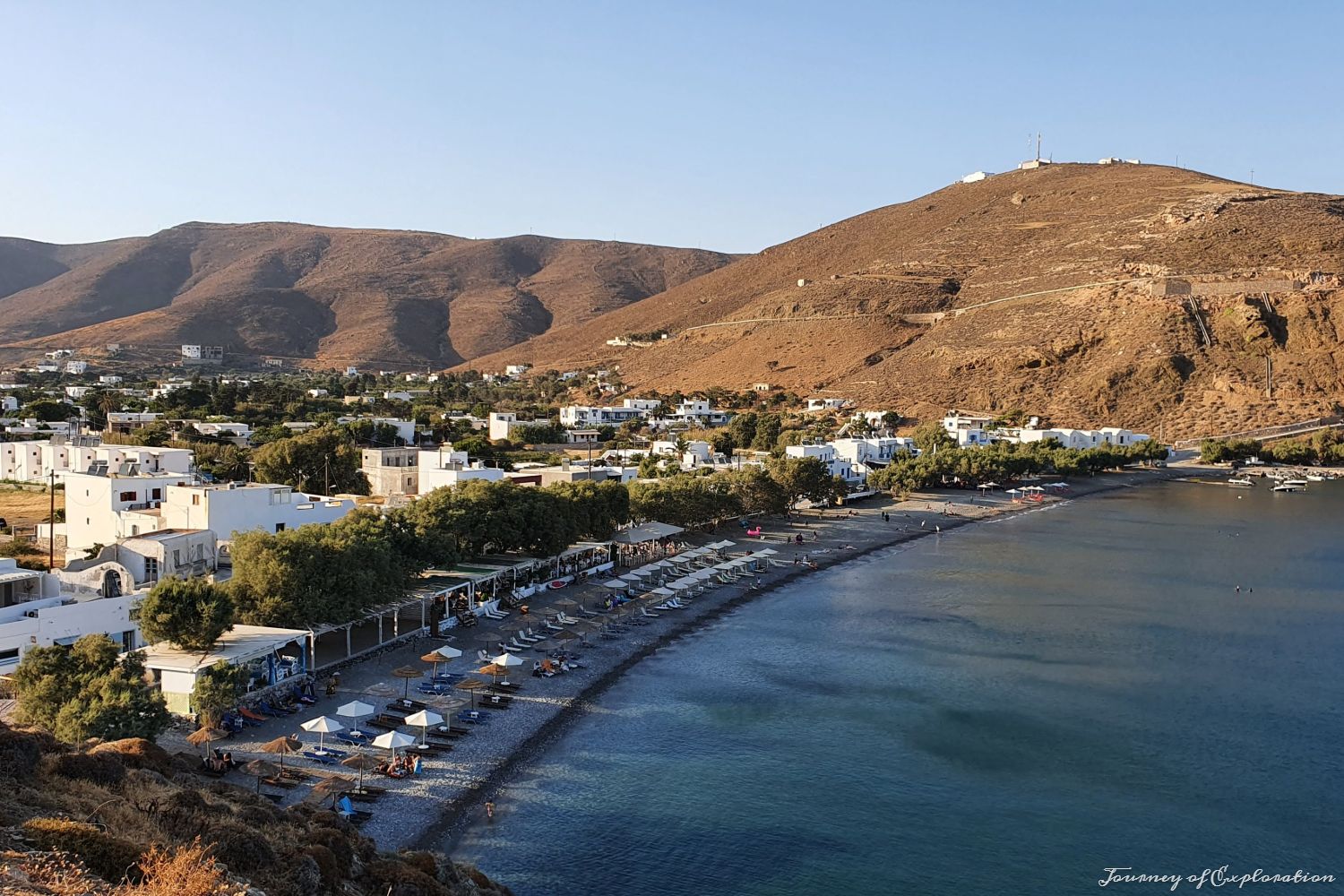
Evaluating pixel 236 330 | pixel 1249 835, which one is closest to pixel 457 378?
pixel 236 330

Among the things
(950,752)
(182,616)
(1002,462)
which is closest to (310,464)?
(182,616)

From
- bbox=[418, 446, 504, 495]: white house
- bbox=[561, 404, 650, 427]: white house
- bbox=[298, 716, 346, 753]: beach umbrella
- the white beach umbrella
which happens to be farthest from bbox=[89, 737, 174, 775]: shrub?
bbox=[561, 404, 650, 427]: white house

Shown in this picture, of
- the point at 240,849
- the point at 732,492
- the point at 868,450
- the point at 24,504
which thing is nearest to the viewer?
the point at 240,849

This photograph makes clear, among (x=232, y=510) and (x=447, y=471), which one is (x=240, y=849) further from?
(x=447, y=471)

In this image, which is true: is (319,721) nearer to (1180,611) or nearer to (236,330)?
(1180,611)

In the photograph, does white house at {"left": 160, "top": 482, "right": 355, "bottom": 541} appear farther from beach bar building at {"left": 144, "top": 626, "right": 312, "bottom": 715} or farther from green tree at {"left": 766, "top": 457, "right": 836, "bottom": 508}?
green tree at {"left": 766, "top": 457, "right": 836, "bottom": 508}
